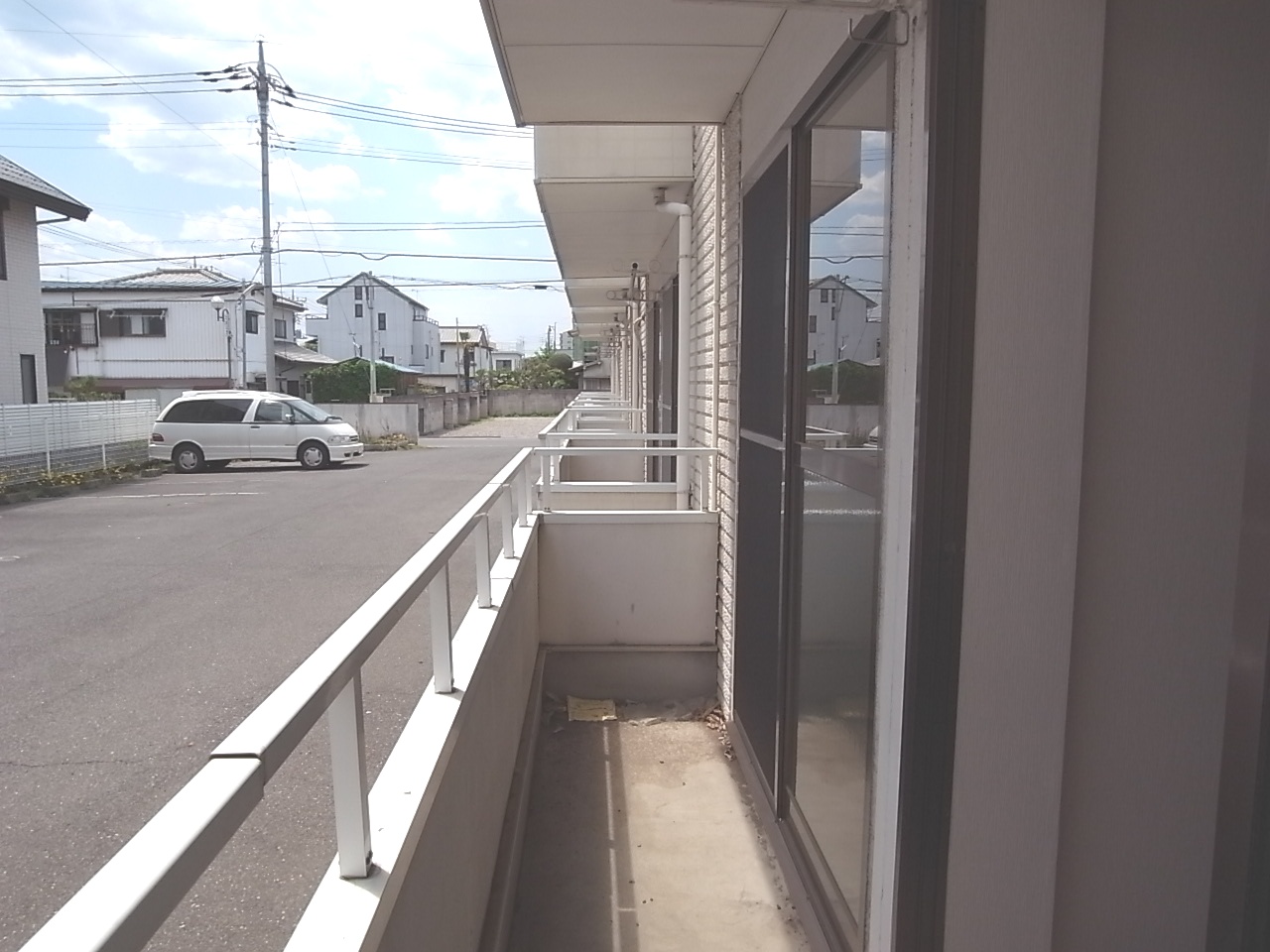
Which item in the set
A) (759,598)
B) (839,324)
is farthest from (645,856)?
(839,324)

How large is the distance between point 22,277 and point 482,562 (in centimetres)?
1867

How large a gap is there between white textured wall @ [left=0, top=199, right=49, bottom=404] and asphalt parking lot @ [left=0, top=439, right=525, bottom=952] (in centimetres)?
681

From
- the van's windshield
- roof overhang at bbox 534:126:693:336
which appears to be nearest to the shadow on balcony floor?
roof overhang at bbox 534:126:693:336

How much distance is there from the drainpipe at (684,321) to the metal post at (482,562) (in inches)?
145

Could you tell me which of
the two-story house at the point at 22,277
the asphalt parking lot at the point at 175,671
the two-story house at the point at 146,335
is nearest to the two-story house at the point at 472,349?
the two-story house at the point at 146,335

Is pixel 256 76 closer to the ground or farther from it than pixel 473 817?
farther from it

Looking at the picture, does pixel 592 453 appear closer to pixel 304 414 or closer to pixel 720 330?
pixel 720 330

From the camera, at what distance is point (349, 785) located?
166 cm

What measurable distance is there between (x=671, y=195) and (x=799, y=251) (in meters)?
4.42

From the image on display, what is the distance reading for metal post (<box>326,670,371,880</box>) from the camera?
65.1 inches

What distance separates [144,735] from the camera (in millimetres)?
4316

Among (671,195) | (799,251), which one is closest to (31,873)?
(799,251)

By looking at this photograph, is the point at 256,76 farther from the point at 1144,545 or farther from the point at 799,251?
the point at 1144,545

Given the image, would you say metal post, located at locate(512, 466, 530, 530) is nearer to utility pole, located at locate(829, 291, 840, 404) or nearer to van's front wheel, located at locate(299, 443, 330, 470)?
utility pole, located at locate(829, 291, 840, 404)
